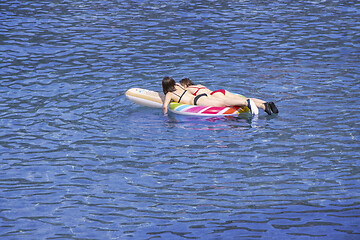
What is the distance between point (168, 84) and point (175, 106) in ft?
1.83

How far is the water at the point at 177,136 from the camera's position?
674 cm

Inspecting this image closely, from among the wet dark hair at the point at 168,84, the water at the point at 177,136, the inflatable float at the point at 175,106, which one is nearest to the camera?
the water at the point at 177,136

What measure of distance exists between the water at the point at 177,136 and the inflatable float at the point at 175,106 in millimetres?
183

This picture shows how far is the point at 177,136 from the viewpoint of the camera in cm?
956

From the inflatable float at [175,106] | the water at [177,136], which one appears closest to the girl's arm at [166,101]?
the inflatable float at [175,106]

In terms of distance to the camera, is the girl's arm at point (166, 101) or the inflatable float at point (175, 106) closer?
the inflatable float at point (175, 106)

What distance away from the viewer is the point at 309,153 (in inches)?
335

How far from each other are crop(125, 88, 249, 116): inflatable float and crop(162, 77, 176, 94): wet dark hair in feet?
0.71

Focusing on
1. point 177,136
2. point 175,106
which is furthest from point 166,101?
point 177,136

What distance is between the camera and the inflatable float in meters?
10.5

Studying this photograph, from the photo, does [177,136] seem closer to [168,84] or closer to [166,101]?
[166,101]

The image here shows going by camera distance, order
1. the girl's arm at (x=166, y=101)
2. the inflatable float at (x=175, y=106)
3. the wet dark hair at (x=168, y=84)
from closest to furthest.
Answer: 1. the inflatable float at (x=175, y=106)
2. the girl's arm at (x=166, y=101)
3. the wet dark hair at (x=168, y=84)

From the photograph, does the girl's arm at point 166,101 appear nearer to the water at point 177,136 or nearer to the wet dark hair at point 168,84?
the wet dark hair at point 168,84

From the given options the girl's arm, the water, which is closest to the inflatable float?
the girl's arm
